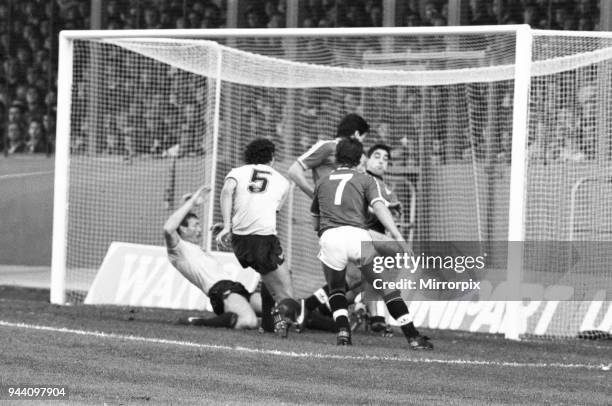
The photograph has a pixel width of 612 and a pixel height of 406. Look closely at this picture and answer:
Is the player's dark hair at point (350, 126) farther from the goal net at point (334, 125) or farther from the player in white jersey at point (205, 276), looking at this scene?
the player in white jersey at point (205, 276)

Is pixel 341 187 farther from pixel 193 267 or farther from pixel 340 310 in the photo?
pixel 193 267

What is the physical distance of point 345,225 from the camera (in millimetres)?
10461

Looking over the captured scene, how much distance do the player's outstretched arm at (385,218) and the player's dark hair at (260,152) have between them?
1.75 meters

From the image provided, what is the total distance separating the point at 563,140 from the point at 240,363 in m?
5.57

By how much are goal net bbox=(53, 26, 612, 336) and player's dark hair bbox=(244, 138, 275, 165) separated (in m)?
1.68

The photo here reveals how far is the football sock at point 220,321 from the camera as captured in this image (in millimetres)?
11820

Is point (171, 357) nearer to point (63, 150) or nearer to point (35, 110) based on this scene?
point (63, 150)

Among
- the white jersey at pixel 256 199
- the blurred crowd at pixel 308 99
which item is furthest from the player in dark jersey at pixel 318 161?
the blurred crowd at pixel 308 99

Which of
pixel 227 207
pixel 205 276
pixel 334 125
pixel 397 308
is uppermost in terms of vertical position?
pixel 334 125

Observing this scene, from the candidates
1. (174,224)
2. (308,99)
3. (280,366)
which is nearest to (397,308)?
(280,366)

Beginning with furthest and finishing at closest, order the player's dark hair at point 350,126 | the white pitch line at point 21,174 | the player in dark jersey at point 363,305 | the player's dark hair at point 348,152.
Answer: the white pitch line at point 21,174
the player in dark jersey at point 363,305
the player's dark hair at point 350,126
the player's dark hair at point 348,152

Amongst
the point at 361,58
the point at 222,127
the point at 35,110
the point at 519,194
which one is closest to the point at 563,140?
the point at 519,194

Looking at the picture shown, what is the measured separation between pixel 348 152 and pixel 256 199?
4.44ft

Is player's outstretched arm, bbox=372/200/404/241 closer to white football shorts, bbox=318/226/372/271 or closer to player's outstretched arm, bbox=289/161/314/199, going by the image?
white football shorts, bbox=318/226/372/271
